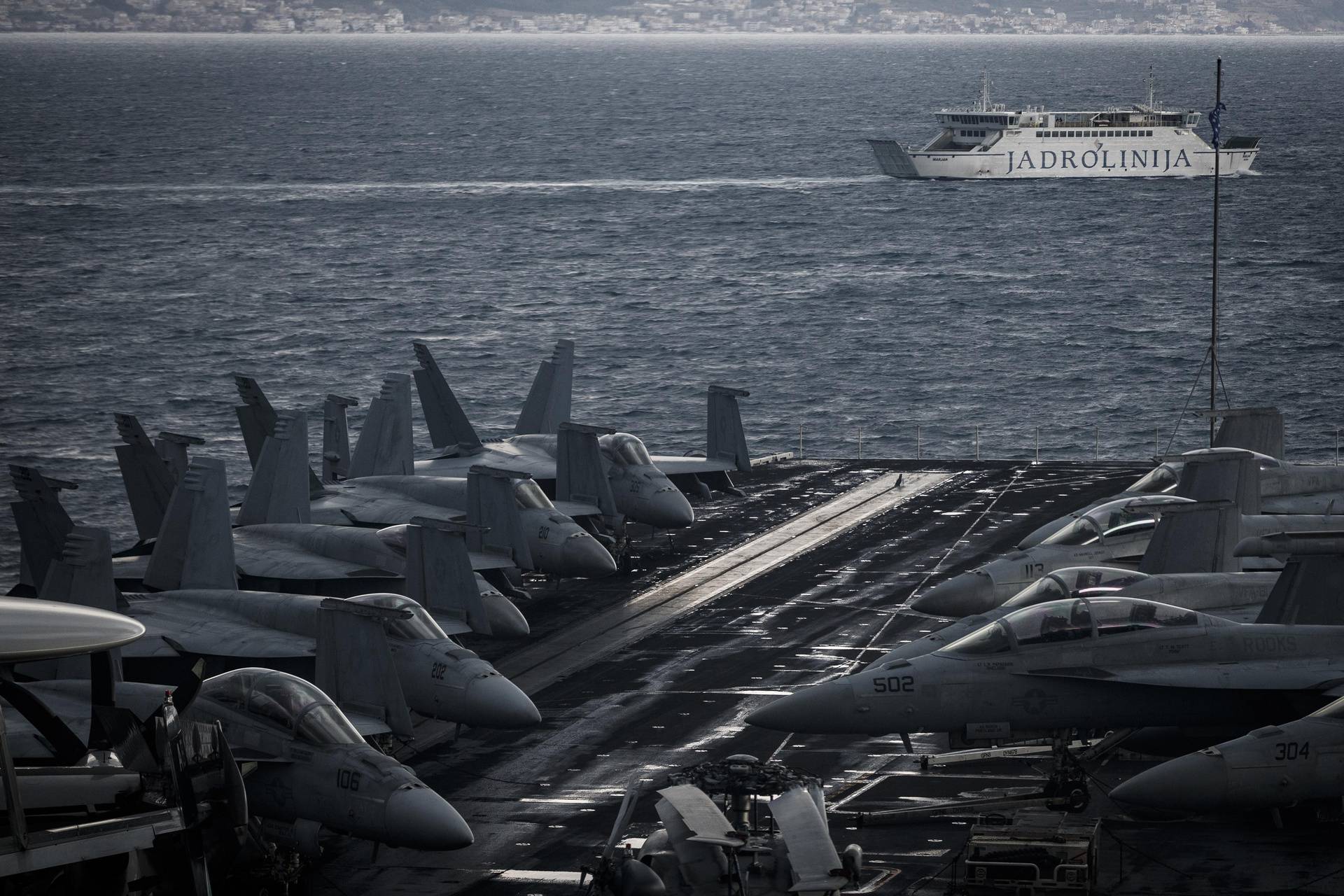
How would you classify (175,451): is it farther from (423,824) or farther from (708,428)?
(423,824)

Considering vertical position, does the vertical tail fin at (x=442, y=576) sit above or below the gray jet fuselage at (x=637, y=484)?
above

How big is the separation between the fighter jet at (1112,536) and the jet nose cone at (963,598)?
0.5 inches

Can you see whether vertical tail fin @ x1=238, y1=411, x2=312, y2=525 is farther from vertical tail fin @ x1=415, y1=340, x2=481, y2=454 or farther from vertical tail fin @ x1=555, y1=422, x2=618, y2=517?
vertical tail fin @ x1=415, y1=340, x2=481, y2=454

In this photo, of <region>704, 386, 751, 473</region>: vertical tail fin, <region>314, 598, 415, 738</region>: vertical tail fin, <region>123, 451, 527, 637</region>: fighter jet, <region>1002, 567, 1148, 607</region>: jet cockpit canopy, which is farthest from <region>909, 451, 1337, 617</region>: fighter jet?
<region>704, 386, 751, 473</region>: vertical tail fin

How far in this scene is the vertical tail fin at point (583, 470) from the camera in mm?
42344

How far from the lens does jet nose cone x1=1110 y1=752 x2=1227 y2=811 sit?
22375 millimetres

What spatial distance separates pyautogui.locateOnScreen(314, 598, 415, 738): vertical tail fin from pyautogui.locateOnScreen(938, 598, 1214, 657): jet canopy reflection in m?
8.20

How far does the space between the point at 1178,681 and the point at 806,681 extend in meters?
8.73

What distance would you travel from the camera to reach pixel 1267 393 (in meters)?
86.4

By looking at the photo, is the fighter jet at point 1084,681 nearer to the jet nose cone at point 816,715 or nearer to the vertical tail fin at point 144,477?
the jet nose cone at point 816,715

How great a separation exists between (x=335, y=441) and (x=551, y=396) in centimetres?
680

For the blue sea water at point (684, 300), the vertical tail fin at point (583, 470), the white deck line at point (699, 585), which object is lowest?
the blue sea water at point (684, 300)

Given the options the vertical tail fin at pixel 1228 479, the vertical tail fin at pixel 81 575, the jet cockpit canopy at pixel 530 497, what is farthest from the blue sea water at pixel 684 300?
the vertical tail fin at pixel 1228 479

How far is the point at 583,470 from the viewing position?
4275 cm
